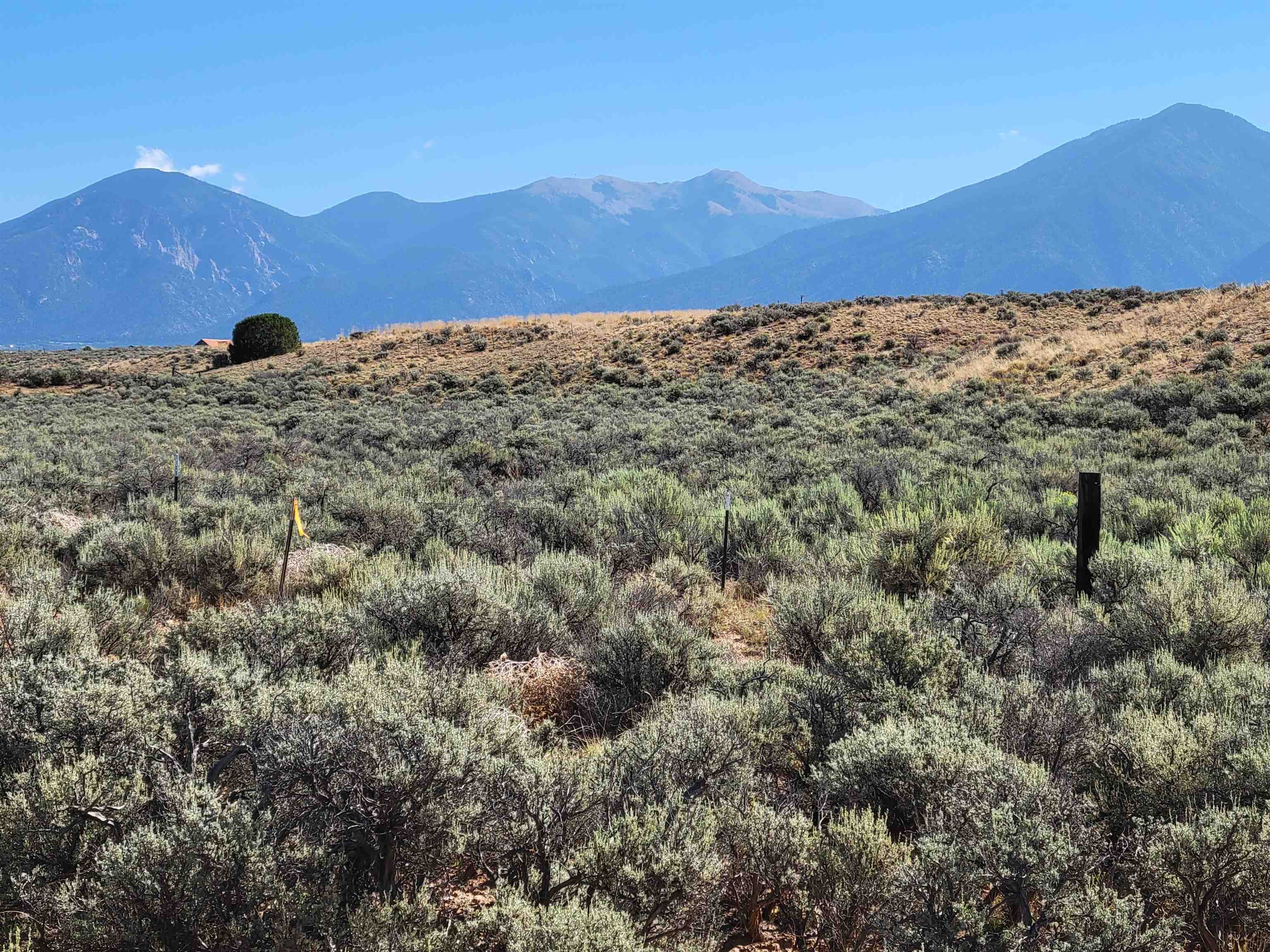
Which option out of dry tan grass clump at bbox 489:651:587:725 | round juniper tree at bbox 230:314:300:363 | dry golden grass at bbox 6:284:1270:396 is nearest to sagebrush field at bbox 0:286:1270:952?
dry tan grass clump at bbox 489:651:587:725

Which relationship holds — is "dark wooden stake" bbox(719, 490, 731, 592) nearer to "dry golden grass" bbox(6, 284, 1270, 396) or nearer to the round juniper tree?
"dry golden grass" bbox(6, 284, 1270, 396)

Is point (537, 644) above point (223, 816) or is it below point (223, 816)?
below

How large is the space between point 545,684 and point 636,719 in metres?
0.83

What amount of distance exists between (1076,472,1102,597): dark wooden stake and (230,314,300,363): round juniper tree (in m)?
45.5

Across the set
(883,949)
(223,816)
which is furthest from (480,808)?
(883,949)

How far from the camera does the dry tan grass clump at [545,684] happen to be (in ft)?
16.5

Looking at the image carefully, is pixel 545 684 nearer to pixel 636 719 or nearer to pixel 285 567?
pixel 636 719

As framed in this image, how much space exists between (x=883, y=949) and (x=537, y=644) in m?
3.52

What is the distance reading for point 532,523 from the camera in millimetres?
10180

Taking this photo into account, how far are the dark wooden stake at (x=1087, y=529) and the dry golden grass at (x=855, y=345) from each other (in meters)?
19.1

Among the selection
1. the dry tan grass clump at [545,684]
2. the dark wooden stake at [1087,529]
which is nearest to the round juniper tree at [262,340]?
the dry tan grass clump at [545,684]

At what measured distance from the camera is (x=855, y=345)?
117 ft

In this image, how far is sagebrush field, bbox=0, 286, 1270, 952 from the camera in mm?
2678

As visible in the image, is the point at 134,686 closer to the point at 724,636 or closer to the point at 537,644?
the point at 537,644
